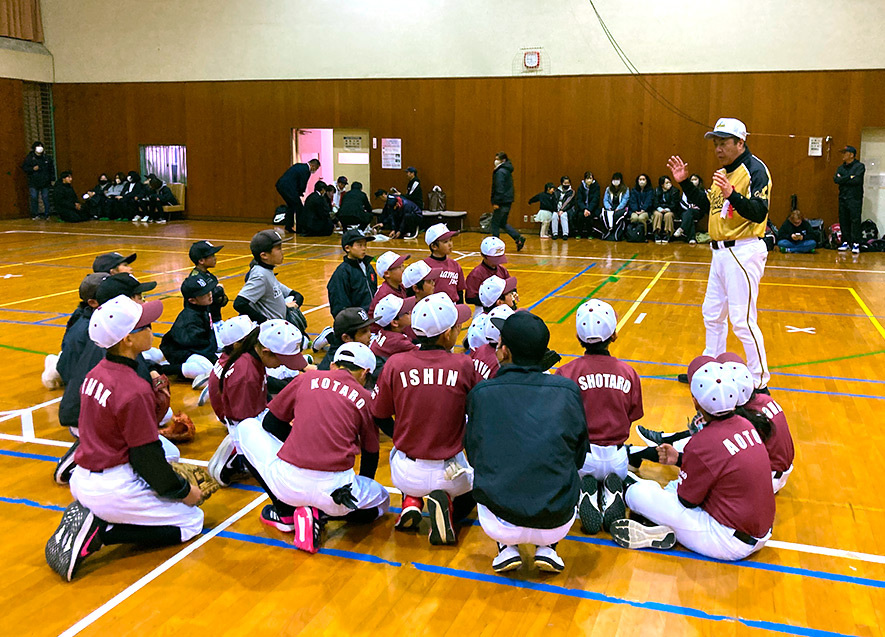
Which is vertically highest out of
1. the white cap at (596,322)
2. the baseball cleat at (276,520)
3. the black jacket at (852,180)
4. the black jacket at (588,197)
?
the black jacket at (852,180)

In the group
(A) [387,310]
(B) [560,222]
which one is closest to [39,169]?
(B) [560,222]

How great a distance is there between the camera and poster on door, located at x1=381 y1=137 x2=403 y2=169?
22.5m

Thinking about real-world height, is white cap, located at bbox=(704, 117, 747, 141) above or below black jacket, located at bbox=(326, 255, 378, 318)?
above

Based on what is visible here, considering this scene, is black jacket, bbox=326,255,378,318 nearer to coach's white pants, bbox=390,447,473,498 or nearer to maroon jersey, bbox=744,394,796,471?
coach's white pants, bbox=390,447,473,498

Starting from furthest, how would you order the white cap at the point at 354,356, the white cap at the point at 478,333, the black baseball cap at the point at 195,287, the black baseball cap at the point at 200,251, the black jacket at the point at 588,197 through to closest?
the black jacket at the point at 588,197
the black baseball cap at the point at 200,251
the black baseball cap at the point at 195,287
the white cap at the point at 478,333
the white cap at the point at 354,356

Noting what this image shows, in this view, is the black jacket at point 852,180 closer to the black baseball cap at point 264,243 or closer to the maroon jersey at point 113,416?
the black baseball cap at point 264,243

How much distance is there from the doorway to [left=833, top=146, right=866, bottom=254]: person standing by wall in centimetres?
1229

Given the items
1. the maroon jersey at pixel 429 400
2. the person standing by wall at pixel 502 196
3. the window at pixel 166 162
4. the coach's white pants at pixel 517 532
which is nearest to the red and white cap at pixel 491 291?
the maroon jersey at pixel 429 400

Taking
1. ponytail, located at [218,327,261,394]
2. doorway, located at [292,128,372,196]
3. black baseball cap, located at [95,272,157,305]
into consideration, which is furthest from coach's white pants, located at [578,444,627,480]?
doorway, located at [292,128,372,196]

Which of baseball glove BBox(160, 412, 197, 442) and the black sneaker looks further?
baseball glove BBox(160, 412, 197, 442)

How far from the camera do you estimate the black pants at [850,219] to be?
17.4 meters

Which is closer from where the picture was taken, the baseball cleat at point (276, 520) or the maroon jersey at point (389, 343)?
the baseball cleat at point (276, 520)

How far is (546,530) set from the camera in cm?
386

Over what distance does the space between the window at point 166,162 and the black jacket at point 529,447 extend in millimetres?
22835
